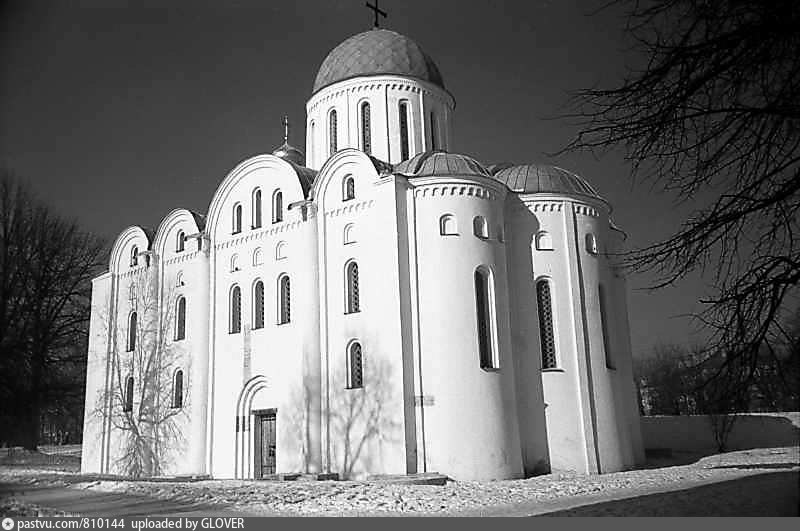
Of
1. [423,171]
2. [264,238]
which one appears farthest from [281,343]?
[423,171]

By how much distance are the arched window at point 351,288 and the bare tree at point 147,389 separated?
4.25 metres

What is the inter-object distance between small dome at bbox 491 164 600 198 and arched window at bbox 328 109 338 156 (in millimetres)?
3486

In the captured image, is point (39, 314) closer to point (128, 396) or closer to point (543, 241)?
point (128, 396)

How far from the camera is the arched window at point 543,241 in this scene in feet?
45.5

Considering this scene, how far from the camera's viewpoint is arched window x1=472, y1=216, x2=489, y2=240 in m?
12.7

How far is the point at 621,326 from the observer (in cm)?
1474

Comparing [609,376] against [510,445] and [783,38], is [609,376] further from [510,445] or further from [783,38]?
[783,38]

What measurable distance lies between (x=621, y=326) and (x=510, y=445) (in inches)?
160

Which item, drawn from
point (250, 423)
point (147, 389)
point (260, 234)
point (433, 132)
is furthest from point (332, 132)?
point (147, 389)

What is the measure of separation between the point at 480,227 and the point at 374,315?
2343 millimetres

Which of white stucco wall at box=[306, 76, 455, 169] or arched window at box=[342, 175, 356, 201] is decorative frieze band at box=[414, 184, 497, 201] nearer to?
arched window at box=[342, 175, 356, 201]

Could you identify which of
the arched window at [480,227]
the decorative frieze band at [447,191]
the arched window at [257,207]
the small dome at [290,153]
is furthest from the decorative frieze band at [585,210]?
the small dome at [290,153]

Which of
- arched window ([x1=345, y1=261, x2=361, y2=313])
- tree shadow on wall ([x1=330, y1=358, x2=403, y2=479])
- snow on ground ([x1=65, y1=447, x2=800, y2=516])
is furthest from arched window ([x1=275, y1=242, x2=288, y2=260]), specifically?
snow on ground ([x1=65, y1=447, x2=800, y2=516])

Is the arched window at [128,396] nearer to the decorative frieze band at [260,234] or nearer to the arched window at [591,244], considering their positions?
the decorative frieze band at [260,234]
